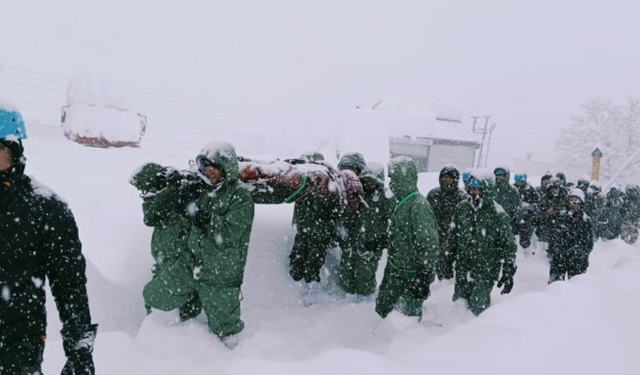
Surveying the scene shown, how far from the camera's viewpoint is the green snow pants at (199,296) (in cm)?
385

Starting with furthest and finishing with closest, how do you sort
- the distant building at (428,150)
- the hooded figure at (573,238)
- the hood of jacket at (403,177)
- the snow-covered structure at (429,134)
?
the snow-covered structure at (429,134) → the distant building at (428,150) → the hooded figure at (573,238) → the hood of jacket at (403,177)

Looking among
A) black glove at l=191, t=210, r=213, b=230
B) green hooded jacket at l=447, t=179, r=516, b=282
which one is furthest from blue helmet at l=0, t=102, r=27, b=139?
green hooded jacket at l=447, t=179, r=516, b=282

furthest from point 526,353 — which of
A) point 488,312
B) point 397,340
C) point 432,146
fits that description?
point 432,146

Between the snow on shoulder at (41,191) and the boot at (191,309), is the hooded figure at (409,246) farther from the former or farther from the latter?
the snow on shoulder at (41,191)

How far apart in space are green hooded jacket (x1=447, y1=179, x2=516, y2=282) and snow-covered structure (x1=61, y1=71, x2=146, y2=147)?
998 cm

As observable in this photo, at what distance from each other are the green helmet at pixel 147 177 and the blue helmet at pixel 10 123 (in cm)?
212

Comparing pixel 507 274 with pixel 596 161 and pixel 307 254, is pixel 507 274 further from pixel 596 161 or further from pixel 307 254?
pixel 596 161

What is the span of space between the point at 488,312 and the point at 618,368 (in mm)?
953

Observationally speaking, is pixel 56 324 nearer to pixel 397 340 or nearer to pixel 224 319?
pixel 224 319

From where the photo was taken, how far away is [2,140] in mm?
1987

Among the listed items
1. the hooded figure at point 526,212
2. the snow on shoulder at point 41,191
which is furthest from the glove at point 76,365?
the hooded figure at point 526,212

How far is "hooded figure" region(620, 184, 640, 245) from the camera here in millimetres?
12836

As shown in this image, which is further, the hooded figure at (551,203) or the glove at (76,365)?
the hooded figure at (551,203)

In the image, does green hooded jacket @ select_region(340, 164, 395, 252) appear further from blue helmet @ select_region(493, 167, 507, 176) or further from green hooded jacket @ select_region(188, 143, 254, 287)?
blue helmet @ select_region(493, 167, 507, 176)
